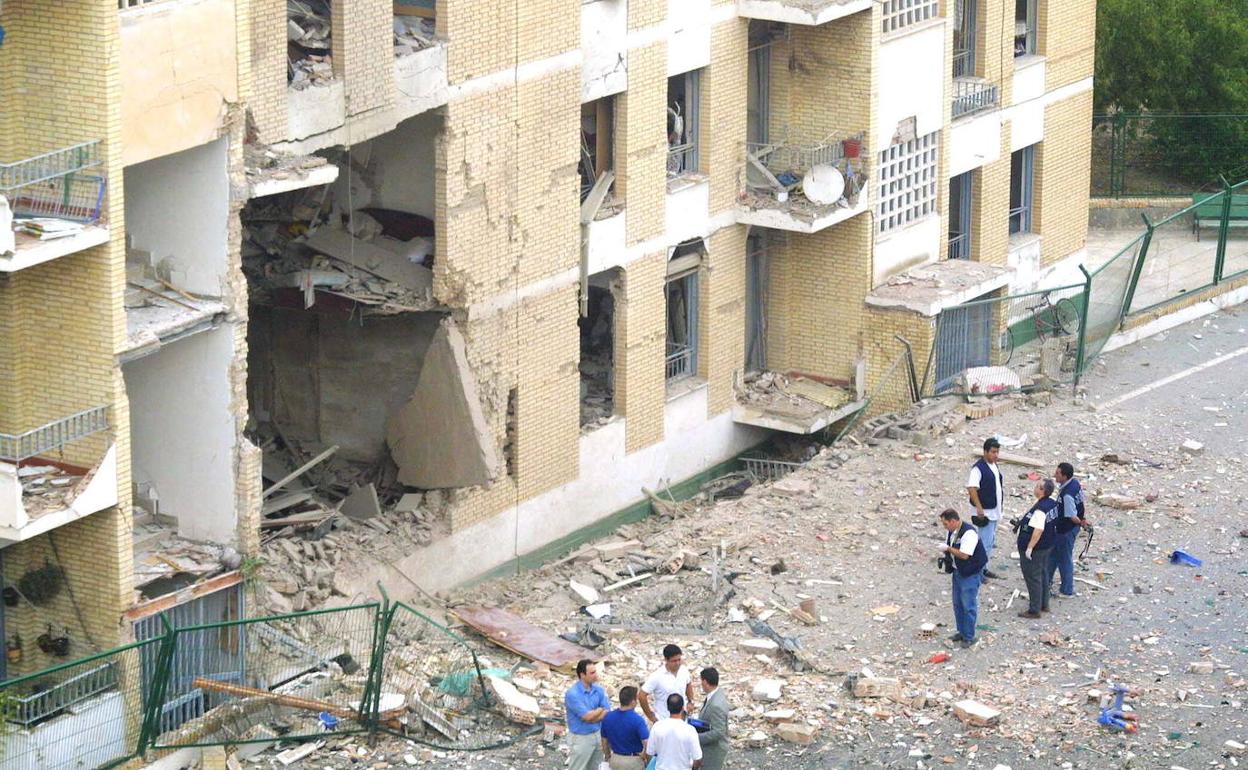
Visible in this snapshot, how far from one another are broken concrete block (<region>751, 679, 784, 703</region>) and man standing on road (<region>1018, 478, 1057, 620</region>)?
3342 millimetres

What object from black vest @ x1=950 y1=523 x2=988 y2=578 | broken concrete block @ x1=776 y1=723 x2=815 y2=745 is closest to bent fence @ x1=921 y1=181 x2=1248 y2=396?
black vest @ x1=950 y1=523 x2=988 y2=578

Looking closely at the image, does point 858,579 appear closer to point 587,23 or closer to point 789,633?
point 789,633

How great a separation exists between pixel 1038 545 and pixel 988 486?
0.90m

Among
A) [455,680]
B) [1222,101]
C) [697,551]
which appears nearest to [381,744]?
[455,680]

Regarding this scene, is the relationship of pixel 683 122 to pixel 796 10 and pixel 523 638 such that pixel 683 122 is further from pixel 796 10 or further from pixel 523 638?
pixel 523 638

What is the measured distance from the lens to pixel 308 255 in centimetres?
2936

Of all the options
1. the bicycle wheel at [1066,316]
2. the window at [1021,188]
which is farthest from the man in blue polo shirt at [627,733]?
the window at [1021,188]

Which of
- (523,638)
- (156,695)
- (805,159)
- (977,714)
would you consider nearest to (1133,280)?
(805,159)

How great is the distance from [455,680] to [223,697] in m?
2.40

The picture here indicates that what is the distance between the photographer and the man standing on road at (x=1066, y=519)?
27188mm

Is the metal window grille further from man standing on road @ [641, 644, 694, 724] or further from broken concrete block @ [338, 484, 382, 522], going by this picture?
man standing on road @ [641, 644, 694, 724]

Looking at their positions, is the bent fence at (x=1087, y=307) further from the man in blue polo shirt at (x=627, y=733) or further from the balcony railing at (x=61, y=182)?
the balcony railing at (x=61, y=182)

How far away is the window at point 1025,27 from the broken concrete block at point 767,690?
55.4 ft

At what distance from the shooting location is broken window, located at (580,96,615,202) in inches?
1266
